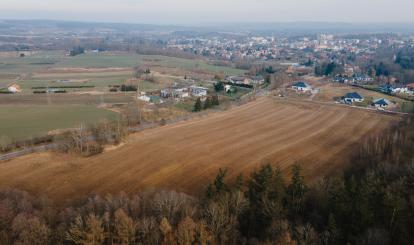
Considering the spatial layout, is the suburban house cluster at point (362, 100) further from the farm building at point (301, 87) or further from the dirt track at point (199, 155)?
the farm building at point (301, 87)

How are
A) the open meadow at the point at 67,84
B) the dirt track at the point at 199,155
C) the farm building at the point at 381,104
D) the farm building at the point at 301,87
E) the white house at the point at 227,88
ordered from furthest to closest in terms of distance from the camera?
the farm building at the point at 301,87 → the white house at the point at 227,88 → the farm building at the point at 381,104 → the open meadow at the point at 67,84 → the dirt track at the point at 199,155

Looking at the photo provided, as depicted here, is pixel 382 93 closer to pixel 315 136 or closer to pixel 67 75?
pixel 315 136

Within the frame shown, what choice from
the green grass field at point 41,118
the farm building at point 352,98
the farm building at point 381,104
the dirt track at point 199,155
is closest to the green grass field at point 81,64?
the farm building at point 352,98

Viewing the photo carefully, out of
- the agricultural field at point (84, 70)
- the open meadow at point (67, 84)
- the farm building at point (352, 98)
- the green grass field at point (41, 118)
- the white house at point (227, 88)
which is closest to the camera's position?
the green grass field at point (41, 118)

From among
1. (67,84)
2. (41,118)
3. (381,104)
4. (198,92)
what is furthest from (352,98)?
(67,84)

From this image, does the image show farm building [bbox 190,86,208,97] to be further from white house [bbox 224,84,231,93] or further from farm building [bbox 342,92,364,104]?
farm building [bbox 342,92,364,104]

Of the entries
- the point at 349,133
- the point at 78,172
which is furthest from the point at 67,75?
the point at 349,133

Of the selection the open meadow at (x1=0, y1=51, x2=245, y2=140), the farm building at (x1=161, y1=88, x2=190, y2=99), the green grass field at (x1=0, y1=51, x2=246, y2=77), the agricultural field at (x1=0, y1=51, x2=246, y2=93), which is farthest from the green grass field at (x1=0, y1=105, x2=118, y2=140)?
the green grass field at (x1=0, y1=51, x2=246, y2=77)
